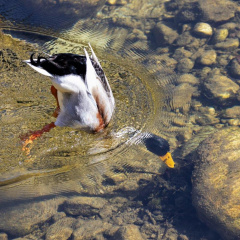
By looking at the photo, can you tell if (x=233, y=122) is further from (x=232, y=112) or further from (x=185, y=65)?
(x=185, y=65)

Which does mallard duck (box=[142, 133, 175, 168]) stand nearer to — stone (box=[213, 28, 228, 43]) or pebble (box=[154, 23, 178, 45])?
pebble (box=[154, 23, 178, 45])

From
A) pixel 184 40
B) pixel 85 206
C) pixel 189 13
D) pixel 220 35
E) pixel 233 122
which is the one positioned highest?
pixel 189 13

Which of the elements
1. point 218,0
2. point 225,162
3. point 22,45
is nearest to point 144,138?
point 225,162

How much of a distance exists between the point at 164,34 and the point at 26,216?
465 cm

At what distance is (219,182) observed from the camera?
416 cm

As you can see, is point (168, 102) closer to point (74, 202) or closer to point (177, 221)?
point (177, 221)

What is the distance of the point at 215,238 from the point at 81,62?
132 inches

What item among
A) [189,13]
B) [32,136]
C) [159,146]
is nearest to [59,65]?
[32,136]

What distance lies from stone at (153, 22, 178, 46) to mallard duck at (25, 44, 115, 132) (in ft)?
11.2

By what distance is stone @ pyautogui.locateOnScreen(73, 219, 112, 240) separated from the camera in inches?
166

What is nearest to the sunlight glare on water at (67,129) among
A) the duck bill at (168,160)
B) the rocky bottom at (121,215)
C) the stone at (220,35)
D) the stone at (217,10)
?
the duck bill at (168,160)

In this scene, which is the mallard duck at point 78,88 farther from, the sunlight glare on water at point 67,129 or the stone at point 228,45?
the stone at point 228,45

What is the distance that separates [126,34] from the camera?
5898 mm

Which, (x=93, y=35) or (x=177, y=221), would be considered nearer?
(x=177, y=221)
